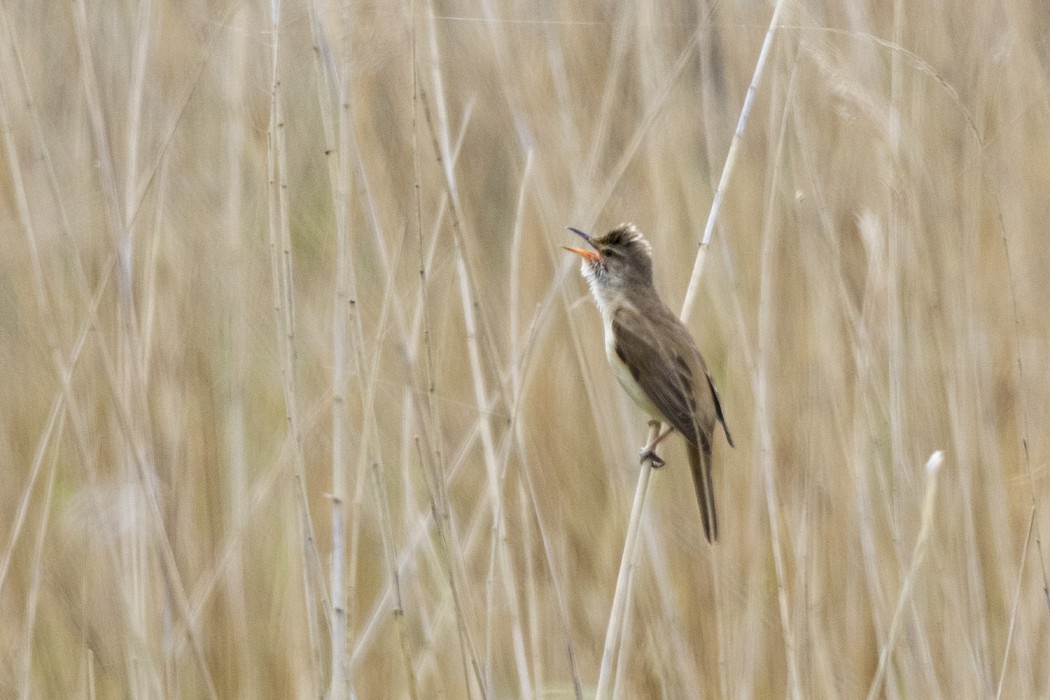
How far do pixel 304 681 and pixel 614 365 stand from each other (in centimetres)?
89

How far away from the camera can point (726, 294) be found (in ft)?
7.88

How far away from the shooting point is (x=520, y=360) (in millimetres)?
1855

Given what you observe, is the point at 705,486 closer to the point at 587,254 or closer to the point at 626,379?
the point at 626,379

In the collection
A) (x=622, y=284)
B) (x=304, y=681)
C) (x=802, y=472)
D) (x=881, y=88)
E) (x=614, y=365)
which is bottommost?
(x=304, y=681)

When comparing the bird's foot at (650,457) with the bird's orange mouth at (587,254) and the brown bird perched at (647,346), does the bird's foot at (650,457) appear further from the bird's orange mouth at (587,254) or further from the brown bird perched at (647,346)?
the bird's orange mouth at (587,254)

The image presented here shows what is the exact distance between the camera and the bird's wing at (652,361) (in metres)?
2.20

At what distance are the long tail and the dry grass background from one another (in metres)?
0.08

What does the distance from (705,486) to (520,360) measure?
429 millimetres

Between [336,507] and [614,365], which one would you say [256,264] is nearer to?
[614,365]

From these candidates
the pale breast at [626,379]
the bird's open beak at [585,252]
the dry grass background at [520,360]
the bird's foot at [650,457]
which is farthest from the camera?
the pale breast at [626,379]

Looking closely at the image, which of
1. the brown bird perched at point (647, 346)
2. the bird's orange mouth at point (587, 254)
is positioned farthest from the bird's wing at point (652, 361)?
the bird's orange mouth at point (587, 254)

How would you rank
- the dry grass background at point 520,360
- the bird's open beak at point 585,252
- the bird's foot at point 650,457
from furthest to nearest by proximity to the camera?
the bird's open beak at point 585,252 → the bird's foot at point 650,457 → the dry grass background at point 520,360

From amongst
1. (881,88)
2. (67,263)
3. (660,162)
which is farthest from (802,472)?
(67,263)

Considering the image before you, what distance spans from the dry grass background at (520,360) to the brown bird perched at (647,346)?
65 millimetres
